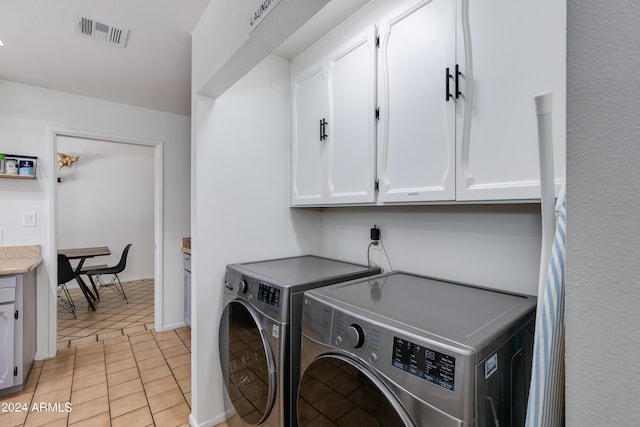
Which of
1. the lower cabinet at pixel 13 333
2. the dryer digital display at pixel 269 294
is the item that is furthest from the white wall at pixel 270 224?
the lower cabinet at pixel 13 333

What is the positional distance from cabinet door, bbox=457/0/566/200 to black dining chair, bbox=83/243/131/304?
4.37m

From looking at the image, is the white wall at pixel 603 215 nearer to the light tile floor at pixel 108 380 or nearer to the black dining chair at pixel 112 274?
the light tile floor at pixel 108 380

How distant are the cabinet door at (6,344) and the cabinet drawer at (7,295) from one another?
0.13 feet

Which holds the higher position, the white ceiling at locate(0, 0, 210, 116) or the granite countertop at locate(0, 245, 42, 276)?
the white ceiling at locate(0, 0, 210, 116)

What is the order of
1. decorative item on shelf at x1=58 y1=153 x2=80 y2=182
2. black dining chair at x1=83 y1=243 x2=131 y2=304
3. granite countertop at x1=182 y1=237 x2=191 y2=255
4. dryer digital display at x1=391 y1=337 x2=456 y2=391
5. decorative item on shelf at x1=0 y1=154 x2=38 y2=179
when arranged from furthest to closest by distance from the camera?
decorative item on shelf at x1=58 y1=153 x2=80 y2=182 < black dining chair at x1=83 y1=243 x2=131 y2=304 < granite countertop at x1=182 y1=237 x2=191 y2=255 < decorative item on shelf at x1=0 y1=154 x2=38 y2=179 < dryer digital display at x1=391 y1=337 x2=456 y2=391

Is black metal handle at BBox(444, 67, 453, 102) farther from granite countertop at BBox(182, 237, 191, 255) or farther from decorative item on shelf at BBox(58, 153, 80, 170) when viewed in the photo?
decorative item on shelf at BBox(58, 153, 80, 170)

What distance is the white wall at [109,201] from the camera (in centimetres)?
461

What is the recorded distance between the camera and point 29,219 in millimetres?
2473

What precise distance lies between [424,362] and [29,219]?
3258 millimetres

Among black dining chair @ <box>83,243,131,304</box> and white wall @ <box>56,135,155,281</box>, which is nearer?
black dining chair @ <box>83,243,131,304</box>

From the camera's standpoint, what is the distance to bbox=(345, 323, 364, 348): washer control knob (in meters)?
0.90

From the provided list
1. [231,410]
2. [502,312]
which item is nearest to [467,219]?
[502,312]

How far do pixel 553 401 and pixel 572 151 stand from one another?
46 cm

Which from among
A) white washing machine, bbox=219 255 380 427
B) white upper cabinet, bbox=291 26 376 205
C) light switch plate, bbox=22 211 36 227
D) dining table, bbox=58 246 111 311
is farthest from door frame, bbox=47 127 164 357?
white upper cabinet, bbox=291 26 376 205
